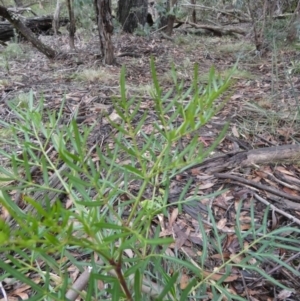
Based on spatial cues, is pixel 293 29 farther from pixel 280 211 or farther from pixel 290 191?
pixel 280 211

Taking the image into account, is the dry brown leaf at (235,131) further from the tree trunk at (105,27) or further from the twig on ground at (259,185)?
the tree trunk at (105,27)

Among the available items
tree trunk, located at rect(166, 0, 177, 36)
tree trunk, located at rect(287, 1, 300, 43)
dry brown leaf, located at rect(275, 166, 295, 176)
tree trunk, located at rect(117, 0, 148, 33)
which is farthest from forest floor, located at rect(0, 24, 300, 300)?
tree trunk, located at rect(117, 0, 148, 33)

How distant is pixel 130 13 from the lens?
4520mm

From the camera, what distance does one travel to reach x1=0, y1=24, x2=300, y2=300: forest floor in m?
1.02

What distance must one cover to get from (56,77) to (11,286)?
186 centimetres

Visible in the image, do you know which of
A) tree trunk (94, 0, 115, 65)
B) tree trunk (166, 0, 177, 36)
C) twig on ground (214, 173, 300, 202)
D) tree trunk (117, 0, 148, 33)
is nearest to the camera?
twig on ground (214, 173, 300, 202)

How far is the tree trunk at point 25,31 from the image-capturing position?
9.02ft

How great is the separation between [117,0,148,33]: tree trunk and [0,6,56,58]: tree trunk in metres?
1.68

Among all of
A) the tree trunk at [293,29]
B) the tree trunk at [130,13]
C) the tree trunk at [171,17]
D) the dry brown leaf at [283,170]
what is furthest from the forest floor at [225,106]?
the tree trunk at [130,13]

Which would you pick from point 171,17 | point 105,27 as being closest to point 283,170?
point 105,27

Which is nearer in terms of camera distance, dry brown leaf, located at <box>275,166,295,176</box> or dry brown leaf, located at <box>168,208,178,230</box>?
dry brown leaf, located at <box>168,208,178,230</box>

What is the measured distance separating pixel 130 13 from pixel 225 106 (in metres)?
3.10

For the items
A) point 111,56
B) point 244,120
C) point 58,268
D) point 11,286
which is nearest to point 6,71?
point 111,56

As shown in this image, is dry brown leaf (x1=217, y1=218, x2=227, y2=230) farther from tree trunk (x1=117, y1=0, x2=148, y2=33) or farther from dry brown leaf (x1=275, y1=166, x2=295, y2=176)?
tree trunk (x1=117, y1=0, x2=148, y2=33)
